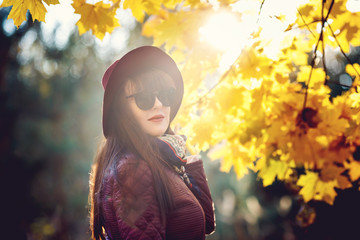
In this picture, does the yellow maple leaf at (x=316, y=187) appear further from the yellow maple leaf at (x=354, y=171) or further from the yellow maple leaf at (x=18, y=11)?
the yellow maple leaf at (x=18, y=11)

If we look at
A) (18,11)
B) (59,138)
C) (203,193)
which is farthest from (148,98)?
(59,138)

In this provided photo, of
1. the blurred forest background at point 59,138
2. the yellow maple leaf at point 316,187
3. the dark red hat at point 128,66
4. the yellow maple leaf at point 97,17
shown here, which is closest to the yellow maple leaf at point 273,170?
the yellow maple leaf at point 316,187

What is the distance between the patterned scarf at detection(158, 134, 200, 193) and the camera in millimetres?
1431

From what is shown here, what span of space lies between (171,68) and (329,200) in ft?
3.95

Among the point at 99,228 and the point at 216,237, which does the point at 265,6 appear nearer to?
the point at 99,228

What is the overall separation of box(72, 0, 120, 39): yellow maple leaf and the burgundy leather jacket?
72cm

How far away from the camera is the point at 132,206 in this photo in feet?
3.73

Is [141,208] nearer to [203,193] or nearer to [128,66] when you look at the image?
[203,193]

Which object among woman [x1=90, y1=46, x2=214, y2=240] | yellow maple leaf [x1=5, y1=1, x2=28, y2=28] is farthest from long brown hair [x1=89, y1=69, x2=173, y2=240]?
yellow maple leaf [x1=5, y1=1, x2=28, y2=28]

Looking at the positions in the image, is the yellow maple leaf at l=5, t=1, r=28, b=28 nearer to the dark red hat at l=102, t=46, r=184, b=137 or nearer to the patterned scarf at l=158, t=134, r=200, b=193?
the dark red hat at l=102, t=46, r=184, b=137

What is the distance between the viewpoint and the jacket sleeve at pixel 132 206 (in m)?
1.10

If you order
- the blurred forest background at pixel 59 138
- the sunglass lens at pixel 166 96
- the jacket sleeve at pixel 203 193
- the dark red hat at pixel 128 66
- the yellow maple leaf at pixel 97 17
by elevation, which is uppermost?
the yellow maple leaf at pixel 97 17

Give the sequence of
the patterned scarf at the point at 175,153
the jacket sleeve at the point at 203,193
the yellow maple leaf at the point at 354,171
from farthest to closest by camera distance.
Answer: the yellow maple leaf at the point at 354,171, the jacket sleeve at the point at 203,193, the patterned scarf at the point at 175,153

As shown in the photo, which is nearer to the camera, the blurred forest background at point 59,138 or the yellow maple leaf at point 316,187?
the yellow maple leaf at point 316,187
